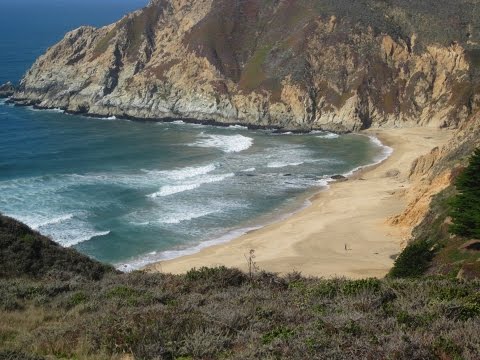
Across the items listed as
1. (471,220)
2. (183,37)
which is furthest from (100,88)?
(471,220)

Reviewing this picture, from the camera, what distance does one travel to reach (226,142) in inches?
2709

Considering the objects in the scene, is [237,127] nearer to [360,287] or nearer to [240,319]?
[360,287]

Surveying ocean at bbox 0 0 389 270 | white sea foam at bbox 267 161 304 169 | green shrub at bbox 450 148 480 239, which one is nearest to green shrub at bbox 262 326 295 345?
green shrub at bbox 450 148 480 239

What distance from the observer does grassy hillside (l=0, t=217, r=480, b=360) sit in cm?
735

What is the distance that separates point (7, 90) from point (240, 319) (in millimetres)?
102274

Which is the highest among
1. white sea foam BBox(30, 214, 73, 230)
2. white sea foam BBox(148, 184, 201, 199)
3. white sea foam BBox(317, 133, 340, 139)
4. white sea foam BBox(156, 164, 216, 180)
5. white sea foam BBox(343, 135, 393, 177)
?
white sea foam BBox(317, 133, 340, 139)

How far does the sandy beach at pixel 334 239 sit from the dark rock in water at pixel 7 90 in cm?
7082

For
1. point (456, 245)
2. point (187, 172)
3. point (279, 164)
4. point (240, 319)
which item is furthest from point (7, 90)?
point (240, 319)

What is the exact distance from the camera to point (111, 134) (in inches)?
2904

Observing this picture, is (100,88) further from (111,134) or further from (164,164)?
(164,164)

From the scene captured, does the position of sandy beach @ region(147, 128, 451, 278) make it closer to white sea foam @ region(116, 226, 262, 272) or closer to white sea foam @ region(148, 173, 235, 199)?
white sea foam @ region(116, 226, 262, 272)

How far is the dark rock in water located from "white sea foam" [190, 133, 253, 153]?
45.2m

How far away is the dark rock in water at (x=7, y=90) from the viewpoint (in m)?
99.5

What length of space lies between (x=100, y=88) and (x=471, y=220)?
7560cm
